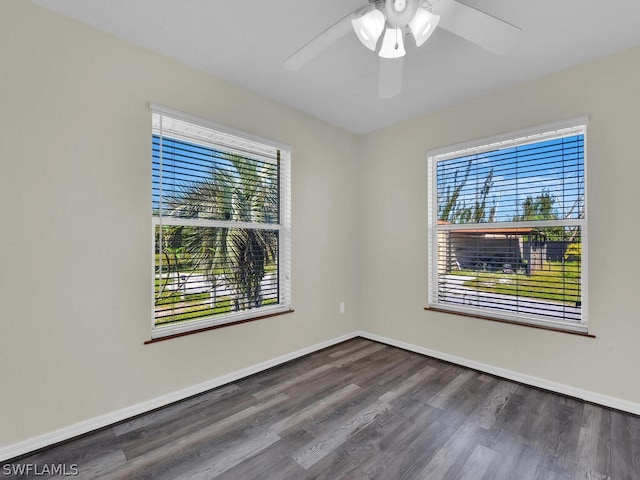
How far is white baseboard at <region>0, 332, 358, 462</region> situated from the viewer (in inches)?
68.3

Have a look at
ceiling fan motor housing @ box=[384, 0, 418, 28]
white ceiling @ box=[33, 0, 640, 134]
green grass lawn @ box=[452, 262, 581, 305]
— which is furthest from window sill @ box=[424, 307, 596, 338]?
ceiling fan motor housing @ box=[384, 0, 418, 28]

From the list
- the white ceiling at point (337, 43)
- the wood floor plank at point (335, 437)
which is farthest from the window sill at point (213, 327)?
the white ceiling at point (337, 43)

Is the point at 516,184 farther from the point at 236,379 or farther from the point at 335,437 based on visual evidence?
the point at 236,379

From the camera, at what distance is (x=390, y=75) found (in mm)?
1942

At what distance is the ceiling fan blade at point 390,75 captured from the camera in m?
1.84

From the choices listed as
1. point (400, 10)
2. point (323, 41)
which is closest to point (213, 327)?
point (323, 41)

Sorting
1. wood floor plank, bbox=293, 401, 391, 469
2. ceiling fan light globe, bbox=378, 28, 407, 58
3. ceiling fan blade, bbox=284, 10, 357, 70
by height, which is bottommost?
wood floor plank, bbox=293, 401, 391, 469

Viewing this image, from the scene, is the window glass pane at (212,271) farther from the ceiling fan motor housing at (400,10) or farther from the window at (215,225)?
the ceiling fan motor housing at (400,10)

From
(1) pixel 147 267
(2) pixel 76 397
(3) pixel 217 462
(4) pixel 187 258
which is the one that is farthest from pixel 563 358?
(2) pixel 76 397

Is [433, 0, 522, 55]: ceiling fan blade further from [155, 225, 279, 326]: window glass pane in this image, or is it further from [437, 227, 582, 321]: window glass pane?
[155, 225, 279, 326]: window glass pane

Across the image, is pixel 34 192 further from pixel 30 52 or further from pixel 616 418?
pixel 616 418

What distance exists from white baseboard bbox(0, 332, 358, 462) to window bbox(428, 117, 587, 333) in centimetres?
190

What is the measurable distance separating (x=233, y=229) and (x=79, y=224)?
108cm

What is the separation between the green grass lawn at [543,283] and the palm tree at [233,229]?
2053 millimetres
